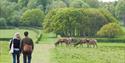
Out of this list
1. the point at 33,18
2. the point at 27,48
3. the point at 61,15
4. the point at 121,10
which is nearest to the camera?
the point at 27,48

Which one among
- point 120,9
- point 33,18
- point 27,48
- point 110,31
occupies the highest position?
point 27,48

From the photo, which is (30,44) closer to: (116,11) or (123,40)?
(123,40)

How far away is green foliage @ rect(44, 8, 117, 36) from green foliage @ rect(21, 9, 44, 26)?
48.4ft

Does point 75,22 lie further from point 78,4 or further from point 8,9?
point 8,9

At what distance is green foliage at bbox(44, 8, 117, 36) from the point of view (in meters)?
83.1

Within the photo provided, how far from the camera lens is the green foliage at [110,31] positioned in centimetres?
7969

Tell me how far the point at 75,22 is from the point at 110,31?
22.7 ft

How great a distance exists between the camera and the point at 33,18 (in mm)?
103875

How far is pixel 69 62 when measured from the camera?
24.9 meters

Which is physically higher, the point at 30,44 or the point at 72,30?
the point at 30,44

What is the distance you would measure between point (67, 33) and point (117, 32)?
9.36m

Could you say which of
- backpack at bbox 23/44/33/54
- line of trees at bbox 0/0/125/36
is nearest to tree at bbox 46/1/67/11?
line of trees at bbox 0/0/125/36

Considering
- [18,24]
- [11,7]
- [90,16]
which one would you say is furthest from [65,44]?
[11,7]

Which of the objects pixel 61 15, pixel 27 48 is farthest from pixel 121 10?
pixel 27 48
